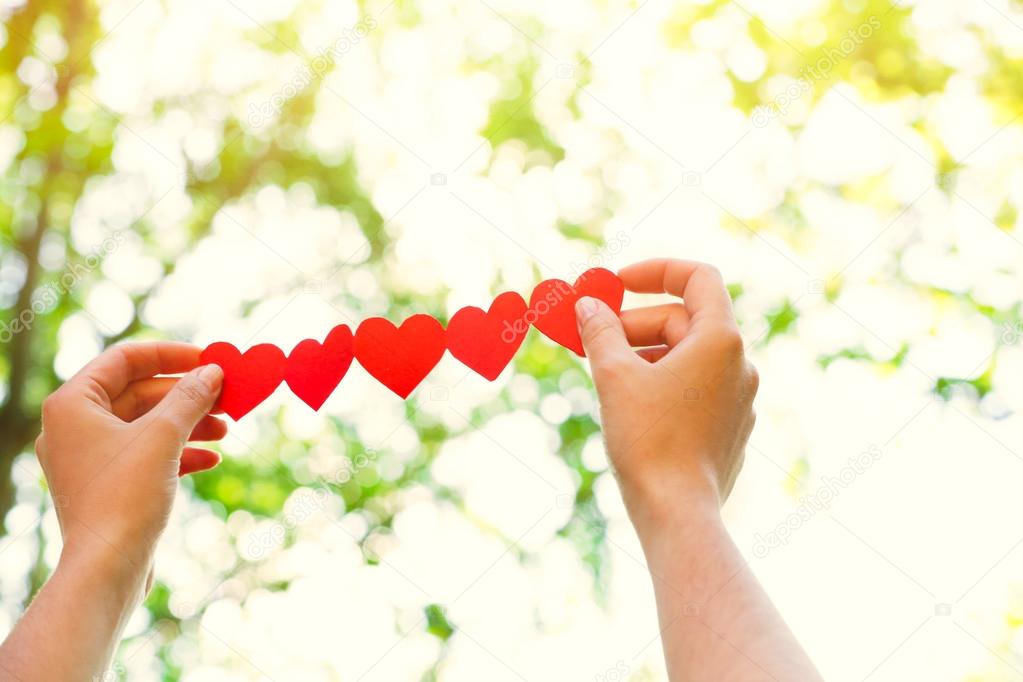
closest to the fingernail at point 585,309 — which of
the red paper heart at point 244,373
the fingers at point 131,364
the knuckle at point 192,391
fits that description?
the red paper heart at point 244,373

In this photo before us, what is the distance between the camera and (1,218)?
453 centimetres

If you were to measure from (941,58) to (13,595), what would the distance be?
19.4ft

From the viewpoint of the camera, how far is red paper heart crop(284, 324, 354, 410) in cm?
203

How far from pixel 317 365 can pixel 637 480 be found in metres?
0.93

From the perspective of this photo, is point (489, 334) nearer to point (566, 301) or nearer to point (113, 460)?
point (566, 301)

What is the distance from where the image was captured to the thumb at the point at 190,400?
1.68 meters

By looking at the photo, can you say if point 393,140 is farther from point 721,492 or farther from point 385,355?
point 721,492

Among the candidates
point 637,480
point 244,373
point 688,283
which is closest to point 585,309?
point 688,283

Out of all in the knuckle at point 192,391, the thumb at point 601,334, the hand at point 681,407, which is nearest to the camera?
the hand at point 681,407

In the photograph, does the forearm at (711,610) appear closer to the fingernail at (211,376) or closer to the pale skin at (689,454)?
the pale skin at (689,454)

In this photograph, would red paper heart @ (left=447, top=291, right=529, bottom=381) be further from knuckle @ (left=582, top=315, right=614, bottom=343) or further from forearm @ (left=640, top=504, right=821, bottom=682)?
forearm @ (left=640, top=504, right=821, bottom=682)

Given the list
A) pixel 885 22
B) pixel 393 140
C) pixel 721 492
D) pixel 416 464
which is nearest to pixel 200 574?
pixel 416 464

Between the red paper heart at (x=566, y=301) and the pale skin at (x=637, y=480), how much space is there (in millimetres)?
72

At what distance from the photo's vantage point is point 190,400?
1.74 meters
